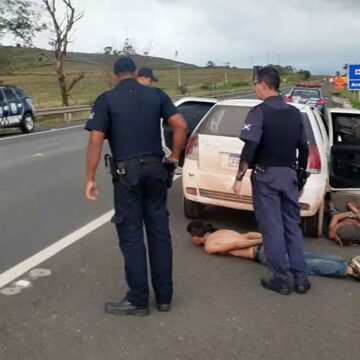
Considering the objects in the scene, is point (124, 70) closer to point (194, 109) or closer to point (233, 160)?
point (233, 160)

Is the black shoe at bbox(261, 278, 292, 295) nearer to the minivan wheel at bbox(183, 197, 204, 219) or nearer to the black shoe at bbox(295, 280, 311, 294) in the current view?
the black shoe at bbox(295, 280, 311, 294)

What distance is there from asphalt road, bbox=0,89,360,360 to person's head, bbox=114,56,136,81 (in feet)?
5.58

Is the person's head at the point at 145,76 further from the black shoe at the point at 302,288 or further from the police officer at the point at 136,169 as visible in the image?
the black shoe at the point at 302,288

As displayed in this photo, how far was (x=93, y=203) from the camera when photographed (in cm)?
820

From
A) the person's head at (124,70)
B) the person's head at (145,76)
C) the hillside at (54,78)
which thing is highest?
the person's head at (124,70)

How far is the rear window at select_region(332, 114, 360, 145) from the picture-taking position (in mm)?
7617

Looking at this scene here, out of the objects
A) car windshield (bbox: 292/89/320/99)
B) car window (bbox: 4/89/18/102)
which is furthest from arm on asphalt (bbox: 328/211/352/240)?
car windshield (bbox: 292/89/320/99)

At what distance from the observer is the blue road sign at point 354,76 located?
2183 centimetres

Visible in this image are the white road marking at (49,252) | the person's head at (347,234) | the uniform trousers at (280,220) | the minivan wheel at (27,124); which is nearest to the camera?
the uniform trousers at (280,220)

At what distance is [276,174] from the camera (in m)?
4.68

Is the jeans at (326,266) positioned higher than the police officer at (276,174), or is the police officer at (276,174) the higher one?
the police officer at (276,174)

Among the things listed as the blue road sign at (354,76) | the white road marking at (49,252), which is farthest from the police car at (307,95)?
the white road marking at (49,252)

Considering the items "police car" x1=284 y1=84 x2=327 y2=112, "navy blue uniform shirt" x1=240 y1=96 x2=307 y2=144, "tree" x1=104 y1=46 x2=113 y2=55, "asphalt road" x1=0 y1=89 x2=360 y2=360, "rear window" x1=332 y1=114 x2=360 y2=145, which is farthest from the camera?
"tree" x1=104 y1=46 x2=113 y2=55

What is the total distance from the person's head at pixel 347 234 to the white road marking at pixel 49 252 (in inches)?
109
